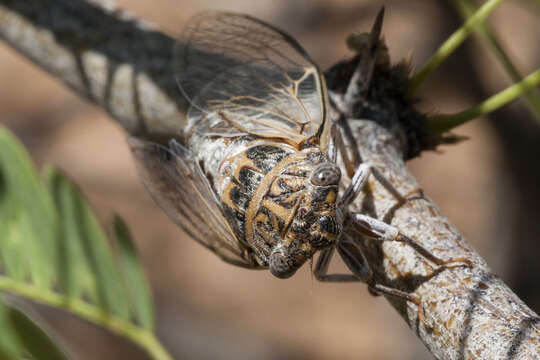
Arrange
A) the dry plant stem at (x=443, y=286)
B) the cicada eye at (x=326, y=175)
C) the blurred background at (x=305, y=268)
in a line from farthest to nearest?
1. the blurred background at (x=305, y=268)
2. the cicada eye at (x=326, y=175)
3. the dry plant stem at (x=443, y=286)

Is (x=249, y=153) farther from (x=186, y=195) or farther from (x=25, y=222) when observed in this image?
(x=25, y=222)

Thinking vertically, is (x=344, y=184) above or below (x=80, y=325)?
above

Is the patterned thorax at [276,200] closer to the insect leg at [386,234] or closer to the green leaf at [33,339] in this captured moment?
the insect leg at [386,234]

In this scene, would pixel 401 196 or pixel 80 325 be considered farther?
pixel 80 325

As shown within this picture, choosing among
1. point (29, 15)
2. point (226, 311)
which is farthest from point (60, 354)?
point (226, 311)

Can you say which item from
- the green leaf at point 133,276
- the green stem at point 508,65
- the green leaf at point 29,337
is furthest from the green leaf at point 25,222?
the green stem at point 508,65

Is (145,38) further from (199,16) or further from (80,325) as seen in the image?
(80,325)

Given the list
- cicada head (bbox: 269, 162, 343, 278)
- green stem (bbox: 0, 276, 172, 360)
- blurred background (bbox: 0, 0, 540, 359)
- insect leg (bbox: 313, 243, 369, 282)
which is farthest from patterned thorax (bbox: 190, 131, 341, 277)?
blurred background (bbox: 0, 0, 540, 359)
